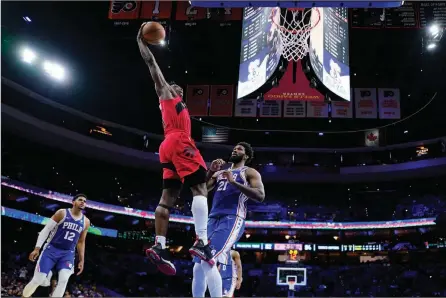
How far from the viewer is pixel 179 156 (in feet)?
15.4

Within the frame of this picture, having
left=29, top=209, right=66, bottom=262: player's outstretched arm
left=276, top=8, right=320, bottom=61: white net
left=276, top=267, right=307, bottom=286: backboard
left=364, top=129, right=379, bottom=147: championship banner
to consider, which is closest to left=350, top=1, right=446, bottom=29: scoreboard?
left=276, top=8, right=320, bottom=61: white net

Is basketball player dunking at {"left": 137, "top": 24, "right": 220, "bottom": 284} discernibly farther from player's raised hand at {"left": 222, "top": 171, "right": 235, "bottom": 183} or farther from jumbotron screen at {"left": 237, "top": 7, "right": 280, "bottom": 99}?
jumbotron screen at {"left": 237, "top": 7, "right": 280, "bottom": 99}

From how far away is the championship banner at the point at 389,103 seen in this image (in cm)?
1527

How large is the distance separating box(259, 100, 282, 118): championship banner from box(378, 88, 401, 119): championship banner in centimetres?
330

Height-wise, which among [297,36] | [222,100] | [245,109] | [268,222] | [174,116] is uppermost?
[222,100]

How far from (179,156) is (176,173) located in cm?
26

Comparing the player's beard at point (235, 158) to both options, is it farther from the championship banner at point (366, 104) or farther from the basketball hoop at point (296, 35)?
the championship banner at point (366, 104)

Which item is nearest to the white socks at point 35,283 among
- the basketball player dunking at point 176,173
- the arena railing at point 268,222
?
the basketball player dunking at point 176,173

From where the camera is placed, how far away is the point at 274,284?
83.1 feet

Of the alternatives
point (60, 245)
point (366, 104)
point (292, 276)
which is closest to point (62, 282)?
point (60, 245)

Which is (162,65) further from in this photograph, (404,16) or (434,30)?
(434,30)

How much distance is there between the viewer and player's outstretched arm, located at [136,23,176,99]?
4.79m

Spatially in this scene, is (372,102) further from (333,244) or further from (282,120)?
(333,244)

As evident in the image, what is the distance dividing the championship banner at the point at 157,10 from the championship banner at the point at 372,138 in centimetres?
1535
